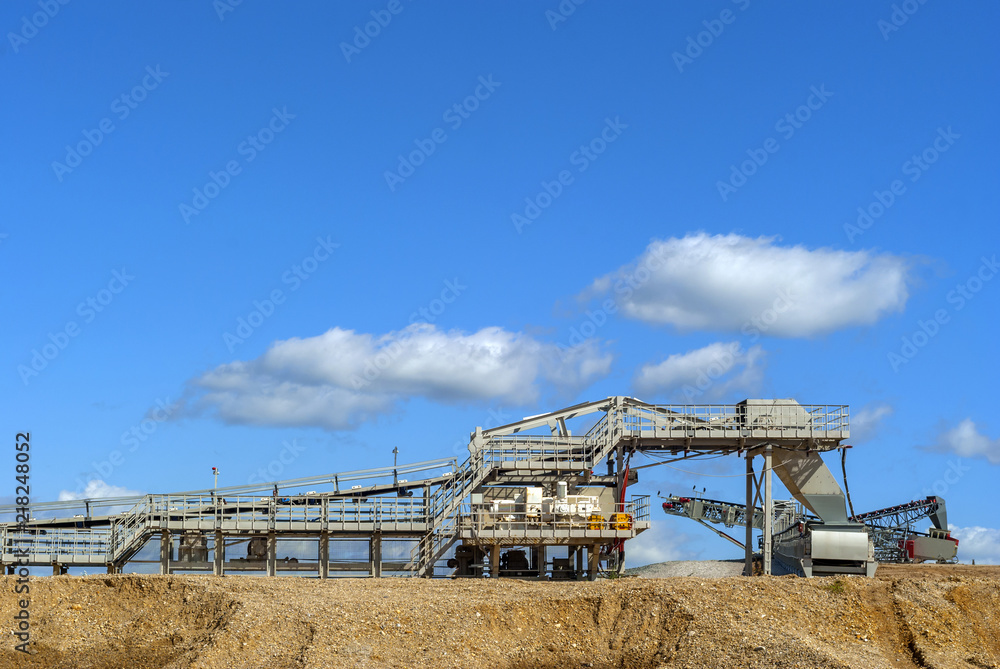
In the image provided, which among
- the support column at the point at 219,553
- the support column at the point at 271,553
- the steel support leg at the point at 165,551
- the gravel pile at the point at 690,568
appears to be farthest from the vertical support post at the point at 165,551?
the gravel pile at the point at 690,568

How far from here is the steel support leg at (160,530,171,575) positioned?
40.0 metres

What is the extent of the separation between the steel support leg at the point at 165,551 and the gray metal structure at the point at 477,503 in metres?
0.04

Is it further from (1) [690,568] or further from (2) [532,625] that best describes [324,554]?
(1) [690,568]

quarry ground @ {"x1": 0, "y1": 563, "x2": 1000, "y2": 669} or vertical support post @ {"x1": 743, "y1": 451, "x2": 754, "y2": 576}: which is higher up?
vertical support post @ {"x1": 743, "y1": 451, "x2": 754, "y2": 576}

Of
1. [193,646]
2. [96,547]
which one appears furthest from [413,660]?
[96,547]

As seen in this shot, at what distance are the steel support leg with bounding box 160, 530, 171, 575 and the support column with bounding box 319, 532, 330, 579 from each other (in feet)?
17.8

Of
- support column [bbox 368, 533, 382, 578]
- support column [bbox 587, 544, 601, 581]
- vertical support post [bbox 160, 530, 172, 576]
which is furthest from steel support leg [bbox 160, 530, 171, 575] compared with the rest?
support column [bbox 587, 544, 601, 581]

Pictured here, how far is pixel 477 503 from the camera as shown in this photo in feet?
126

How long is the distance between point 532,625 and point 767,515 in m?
15.5

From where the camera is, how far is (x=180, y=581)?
3019 cm

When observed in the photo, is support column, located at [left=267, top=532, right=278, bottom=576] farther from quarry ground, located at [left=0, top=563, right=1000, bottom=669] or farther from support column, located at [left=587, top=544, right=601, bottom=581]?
support column, located at [left=587, top=544, right=601, bottom=581]

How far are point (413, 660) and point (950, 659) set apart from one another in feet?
40.1

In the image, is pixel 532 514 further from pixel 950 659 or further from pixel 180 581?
pixel 950 659

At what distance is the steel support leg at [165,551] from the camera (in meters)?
40.0
